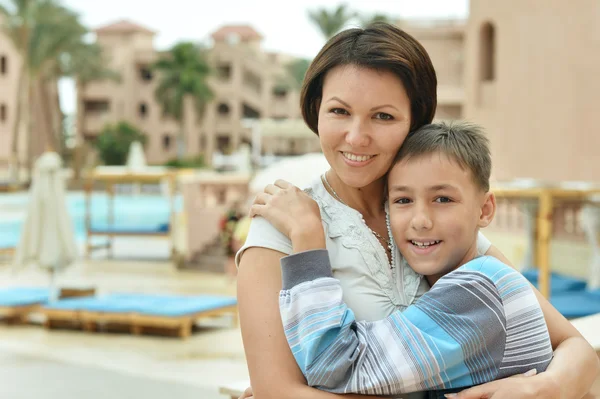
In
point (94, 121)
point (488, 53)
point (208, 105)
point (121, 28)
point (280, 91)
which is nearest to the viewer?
point (488, 53)

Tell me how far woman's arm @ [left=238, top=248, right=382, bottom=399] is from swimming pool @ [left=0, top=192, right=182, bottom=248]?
2307cm

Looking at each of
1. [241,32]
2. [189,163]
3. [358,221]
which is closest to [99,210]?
[189,163]

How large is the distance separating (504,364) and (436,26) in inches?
1103

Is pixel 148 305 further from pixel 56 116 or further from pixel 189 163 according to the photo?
pixel 56 116

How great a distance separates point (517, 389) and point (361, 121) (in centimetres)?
63

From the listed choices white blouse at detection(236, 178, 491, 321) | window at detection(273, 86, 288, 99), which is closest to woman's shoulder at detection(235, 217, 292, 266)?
white blouse at detection(236, 178, 491, 321)

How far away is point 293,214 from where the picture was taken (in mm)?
1731

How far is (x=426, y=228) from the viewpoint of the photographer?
1798 mm

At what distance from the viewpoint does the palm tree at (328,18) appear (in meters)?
39.2

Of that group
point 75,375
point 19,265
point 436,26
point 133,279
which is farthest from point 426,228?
point 436,26

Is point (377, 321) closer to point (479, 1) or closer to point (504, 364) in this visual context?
point (504, 364)

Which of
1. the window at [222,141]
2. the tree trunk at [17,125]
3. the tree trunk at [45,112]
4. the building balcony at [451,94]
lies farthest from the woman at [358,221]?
the window at [222,141]

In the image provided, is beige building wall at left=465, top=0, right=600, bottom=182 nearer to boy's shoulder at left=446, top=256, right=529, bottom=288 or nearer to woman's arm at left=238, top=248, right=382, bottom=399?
boy's shoulder at left=446, top=256, right=529, bottom=288

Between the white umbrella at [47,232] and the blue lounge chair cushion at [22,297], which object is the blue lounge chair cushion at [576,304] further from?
the white umbrella at [47,232]
